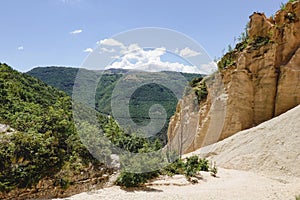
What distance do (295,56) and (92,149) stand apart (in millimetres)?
15145

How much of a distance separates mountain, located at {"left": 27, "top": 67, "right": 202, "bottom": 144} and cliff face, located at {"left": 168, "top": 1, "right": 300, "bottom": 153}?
508cm

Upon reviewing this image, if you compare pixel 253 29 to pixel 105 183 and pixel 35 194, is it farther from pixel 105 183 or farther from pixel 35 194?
pixel 35 194

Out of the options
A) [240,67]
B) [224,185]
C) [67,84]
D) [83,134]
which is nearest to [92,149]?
[83,134]

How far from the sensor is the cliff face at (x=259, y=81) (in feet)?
65.2

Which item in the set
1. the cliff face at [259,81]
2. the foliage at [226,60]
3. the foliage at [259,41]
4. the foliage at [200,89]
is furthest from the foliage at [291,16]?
the foliage at [200,89]

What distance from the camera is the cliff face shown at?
1986 centimetres

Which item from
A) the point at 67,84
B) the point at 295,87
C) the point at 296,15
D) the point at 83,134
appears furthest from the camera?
the point at 67,84

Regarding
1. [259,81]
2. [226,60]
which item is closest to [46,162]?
[259,81]

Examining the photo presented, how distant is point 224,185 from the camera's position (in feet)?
40.5

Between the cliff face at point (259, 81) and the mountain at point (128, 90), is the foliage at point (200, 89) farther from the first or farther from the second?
the cliff face at point (259, 81)

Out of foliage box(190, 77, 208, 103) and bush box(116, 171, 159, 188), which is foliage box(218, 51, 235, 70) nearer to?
foliage box(190, 77, 208, 103)

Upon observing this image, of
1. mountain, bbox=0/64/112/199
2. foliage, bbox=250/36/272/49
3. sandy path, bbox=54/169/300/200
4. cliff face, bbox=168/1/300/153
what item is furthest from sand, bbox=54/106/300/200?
foliage, bbox=250/36/272/49

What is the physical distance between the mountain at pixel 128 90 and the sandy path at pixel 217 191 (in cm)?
684

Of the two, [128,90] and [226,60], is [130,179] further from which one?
[226,60]
